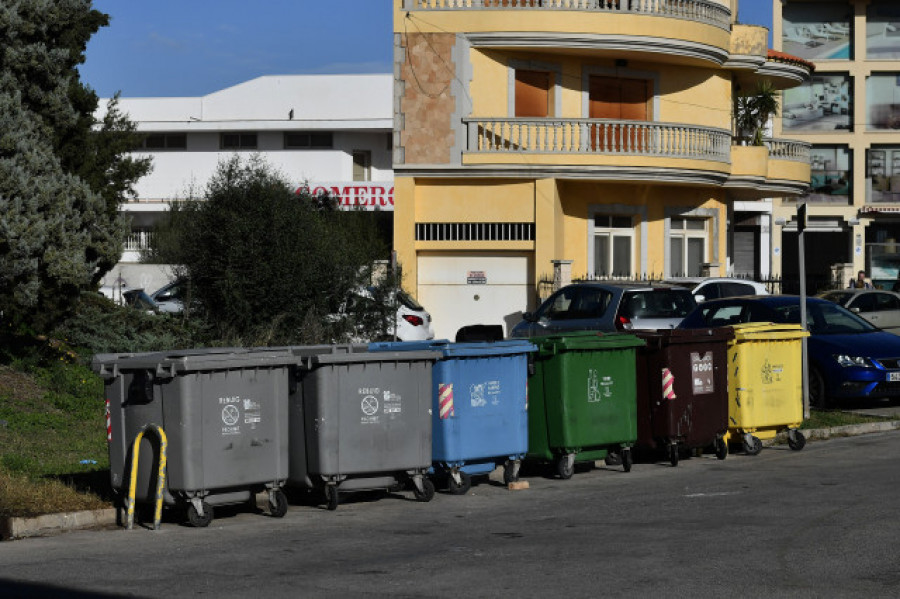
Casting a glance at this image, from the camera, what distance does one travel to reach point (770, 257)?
1965 inches

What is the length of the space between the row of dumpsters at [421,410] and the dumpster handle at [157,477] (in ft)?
0.04

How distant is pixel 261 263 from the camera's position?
20.4 metres

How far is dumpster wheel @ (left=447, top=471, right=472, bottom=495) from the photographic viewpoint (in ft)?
41.4

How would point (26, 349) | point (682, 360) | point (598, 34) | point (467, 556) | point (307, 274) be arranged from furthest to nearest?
point (598, 34), point (307, 274), point (26, 349), point (682, 360), point (467, 556)

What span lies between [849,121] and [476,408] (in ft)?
164

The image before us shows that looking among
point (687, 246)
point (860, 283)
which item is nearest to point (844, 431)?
point (687, 246)

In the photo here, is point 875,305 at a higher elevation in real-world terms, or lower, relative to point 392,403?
higher

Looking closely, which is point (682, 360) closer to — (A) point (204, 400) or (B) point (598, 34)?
(A) point (204, 400)

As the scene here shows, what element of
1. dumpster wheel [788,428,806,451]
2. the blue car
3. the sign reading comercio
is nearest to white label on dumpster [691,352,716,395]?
dumpster wheel [788,428,806,451]

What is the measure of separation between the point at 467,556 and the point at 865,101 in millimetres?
53343

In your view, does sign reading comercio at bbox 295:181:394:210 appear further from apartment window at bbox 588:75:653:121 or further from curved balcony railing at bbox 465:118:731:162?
curved balcony railing at bbox 465:118:731:162

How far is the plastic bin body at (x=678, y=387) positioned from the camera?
14.2 metres

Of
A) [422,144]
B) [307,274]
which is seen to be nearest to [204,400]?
[307,274]

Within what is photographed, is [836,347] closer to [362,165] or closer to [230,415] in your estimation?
[230,415]
